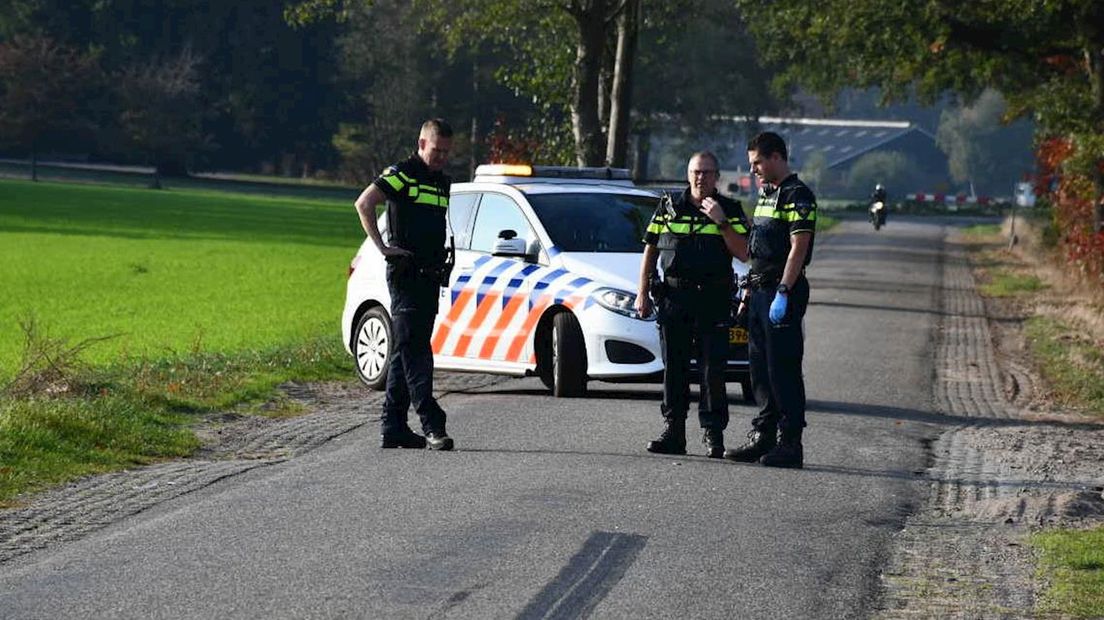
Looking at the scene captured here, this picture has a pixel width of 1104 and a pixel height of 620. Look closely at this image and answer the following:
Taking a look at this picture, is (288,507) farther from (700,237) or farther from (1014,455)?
(1014,455)

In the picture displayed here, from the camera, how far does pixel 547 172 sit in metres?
17.1

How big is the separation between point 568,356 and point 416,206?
325 cm

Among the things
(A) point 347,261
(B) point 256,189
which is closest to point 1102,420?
(A) point 347,261

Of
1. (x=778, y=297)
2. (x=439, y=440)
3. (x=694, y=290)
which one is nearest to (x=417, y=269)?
(x=439, y=440)

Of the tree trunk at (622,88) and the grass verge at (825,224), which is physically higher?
the tree trunk at (622,88)

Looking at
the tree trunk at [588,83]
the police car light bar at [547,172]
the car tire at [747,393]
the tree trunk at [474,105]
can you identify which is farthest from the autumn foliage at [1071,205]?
the tree trunk at [474,105]

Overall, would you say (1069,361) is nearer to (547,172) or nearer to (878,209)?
(547,172)

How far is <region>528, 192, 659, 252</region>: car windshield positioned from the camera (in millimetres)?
15852

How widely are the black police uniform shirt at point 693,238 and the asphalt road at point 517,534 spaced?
1117 millimetres

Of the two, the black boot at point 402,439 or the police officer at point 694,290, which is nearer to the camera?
the police officer at point 694,290

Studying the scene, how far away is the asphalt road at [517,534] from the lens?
7711mm

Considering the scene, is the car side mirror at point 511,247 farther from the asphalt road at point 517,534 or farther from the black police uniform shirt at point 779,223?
the black police uniform shirt at point 779,223

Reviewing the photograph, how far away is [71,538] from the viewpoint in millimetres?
9031

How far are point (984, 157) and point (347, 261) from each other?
396ft
